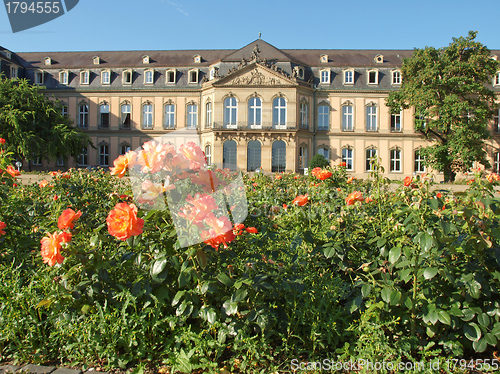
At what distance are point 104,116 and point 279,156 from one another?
18280mm

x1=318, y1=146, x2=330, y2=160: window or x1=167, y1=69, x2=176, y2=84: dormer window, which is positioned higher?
x1=167, y1=69, x2=176, y2=84: dormer window

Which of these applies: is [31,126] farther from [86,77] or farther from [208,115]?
[208,115]

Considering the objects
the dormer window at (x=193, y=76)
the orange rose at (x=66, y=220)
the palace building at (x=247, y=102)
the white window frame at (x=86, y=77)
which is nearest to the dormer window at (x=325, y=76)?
the palace building at (x=247, y=102)

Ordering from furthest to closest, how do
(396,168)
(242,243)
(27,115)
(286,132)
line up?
(396,168), (286,132), (27,115), (242,243)

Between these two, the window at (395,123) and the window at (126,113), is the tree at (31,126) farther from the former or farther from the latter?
the window at (395,123)

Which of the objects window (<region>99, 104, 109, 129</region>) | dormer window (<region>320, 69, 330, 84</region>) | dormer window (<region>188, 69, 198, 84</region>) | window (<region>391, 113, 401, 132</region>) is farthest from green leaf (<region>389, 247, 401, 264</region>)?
window (<region>99, 104, 109, 129</region>)

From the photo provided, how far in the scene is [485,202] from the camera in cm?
259

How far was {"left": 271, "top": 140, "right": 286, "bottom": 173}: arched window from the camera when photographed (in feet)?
103

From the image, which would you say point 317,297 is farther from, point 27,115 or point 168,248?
point 27,115

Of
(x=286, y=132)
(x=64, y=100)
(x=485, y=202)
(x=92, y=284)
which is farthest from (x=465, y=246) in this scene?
(x=64, y=100)

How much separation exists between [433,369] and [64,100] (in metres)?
40.5

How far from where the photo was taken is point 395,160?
34.1 m

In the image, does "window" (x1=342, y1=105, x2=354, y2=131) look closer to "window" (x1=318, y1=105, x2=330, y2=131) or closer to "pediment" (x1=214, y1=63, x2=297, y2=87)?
"window" (x1=318, y1=105, x2=330, y2=131)

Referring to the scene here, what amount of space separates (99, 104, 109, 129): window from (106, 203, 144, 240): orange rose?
3721cm
